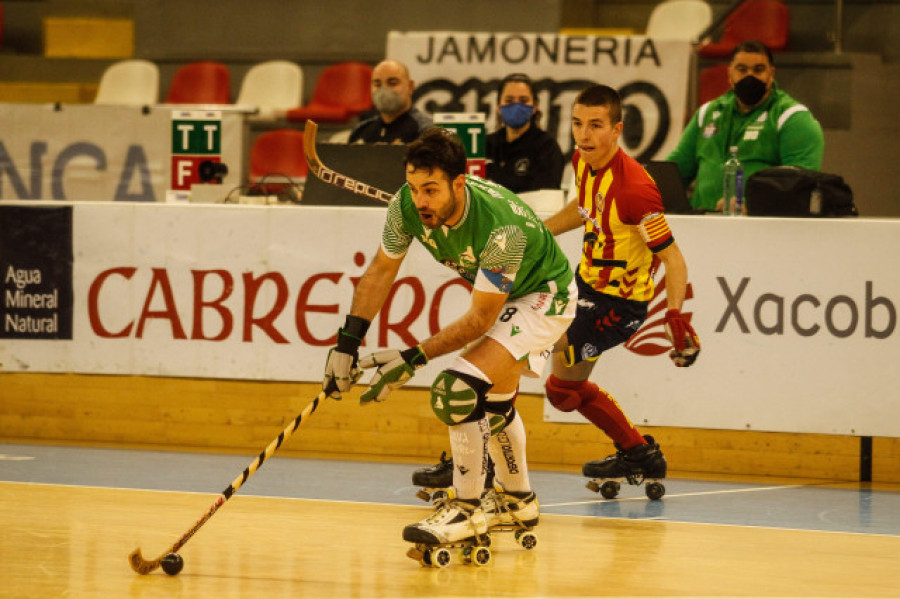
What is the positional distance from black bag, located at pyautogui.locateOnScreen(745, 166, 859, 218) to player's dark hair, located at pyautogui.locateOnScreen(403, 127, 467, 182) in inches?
129

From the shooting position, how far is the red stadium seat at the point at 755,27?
528 inches

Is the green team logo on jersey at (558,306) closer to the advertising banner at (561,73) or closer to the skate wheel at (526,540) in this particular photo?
the skate wheel at (526,540)

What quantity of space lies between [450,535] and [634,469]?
2.03m

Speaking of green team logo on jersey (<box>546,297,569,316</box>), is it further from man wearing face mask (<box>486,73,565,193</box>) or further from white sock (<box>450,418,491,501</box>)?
man wearing face mask (<box>486,73,565,193</box>)

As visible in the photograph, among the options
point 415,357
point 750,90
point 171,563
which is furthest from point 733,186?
point 171,563

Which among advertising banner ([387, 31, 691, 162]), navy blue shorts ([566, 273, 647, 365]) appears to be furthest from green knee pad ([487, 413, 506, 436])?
advertising banner ([387, 31, 691, 162])

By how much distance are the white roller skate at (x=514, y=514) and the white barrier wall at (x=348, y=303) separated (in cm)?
237

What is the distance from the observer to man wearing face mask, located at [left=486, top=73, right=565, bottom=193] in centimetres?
952

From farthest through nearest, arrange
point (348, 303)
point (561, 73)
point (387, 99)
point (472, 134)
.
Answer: point (561, 73) → point (387, 99) → point (472, 134) → point (348, 303)

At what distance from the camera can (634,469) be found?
769 cm

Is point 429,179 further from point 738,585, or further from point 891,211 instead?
point 891,211

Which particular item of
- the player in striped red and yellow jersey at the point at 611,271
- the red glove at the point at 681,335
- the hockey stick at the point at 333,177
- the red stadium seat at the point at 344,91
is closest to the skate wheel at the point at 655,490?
the player in striped red and yellow jersey at the point at 611,271

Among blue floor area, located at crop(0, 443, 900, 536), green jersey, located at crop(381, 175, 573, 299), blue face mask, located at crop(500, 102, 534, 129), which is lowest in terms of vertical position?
blue floor area, located at crop(0, 443, 900, 536)

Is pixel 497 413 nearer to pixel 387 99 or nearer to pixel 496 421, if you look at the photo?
pixel 496 421
